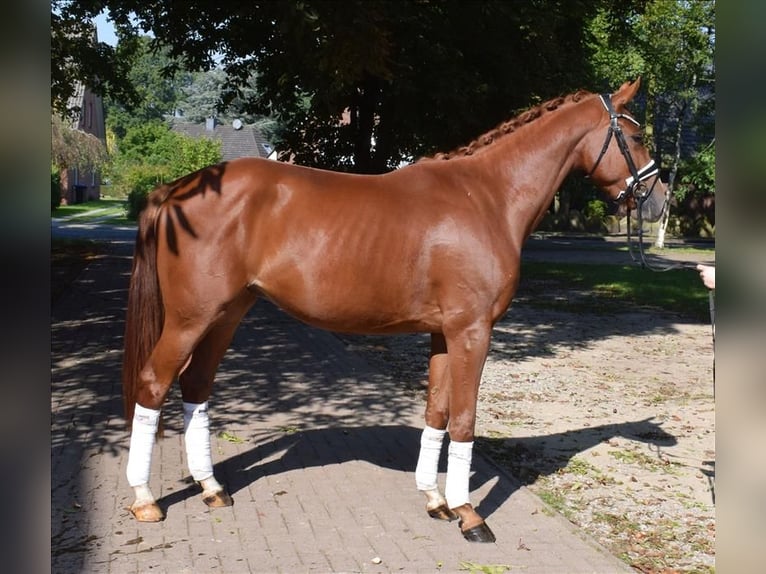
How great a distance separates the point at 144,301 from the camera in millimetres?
4977

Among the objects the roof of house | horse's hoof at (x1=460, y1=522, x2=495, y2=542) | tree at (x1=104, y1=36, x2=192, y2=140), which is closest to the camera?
horse's hoof at (x1=460, y1=522, x2=495, y2=542)

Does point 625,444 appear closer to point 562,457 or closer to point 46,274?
point 562,457

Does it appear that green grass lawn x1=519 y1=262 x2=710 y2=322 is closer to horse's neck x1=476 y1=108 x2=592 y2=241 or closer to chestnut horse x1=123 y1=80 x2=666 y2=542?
horse's neck x1=476 y1=108 x2=592 y2=241

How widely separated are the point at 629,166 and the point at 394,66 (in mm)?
10163

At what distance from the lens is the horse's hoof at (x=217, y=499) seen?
206 inches

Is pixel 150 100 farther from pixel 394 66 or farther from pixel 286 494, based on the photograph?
pixel 286 494

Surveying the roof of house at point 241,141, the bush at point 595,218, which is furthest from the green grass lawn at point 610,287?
the roof of house at point 241,141

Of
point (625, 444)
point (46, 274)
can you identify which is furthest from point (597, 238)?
point (46, 274)

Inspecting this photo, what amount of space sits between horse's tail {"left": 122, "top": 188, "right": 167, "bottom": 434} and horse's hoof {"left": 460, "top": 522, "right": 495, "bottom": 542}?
2.24 meters

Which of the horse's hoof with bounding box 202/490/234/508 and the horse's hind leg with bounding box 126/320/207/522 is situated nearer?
the horse's hind leg with bounding box 126/320/207/522

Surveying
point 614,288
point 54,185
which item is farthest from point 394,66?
point 614,288

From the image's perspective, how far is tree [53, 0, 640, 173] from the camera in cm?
1320

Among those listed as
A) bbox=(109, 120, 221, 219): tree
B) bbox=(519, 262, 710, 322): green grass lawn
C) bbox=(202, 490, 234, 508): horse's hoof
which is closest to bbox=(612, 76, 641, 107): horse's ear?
bbox=(202, 490, 234, 508): horse's hoof

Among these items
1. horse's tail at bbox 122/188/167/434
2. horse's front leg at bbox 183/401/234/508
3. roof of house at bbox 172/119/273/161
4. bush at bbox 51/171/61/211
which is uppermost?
roof of house at bbox 172/119/273/161
